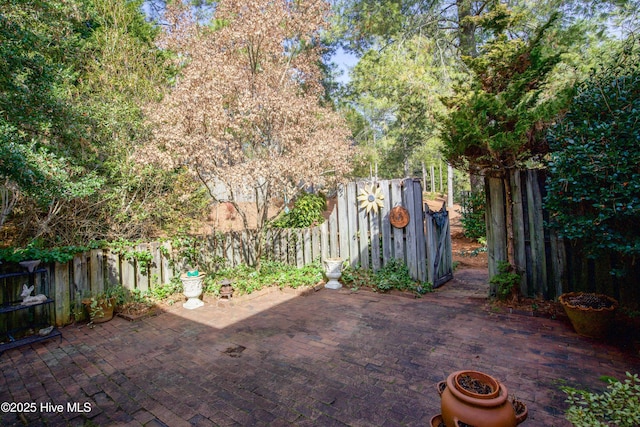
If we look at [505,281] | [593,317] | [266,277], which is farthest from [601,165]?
[266,277]

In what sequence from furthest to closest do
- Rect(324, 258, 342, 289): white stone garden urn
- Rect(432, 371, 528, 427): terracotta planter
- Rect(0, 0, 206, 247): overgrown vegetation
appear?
Rect(324, 258, 342, 289): white stone garden urn
Rect(0, 0, 206, 247): overgrown vegetation
Rect(432, 371, 528, 427): terracotta planter

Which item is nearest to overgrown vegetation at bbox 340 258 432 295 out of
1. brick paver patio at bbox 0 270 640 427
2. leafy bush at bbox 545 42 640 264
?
brick paver patio at bbox 0 270 640 427

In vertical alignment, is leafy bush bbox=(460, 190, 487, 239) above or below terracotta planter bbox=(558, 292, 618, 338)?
above

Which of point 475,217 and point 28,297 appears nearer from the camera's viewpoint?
point 28,297

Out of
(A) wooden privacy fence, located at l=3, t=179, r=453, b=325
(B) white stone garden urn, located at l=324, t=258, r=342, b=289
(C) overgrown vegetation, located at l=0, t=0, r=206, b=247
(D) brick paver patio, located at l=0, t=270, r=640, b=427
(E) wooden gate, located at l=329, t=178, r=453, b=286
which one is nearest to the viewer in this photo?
(D) brick paver patio, located at l=0, t=270, r=640, b=427

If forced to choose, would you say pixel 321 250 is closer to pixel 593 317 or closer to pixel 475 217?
pixel 593 317

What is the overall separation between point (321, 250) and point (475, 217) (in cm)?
622

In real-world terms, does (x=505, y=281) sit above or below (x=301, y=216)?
below

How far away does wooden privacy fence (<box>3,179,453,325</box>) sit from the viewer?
473cm

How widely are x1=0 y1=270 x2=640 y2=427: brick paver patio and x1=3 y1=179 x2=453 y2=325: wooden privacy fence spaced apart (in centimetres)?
76

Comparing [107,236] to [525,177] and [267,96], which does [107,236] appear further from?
[525,177]

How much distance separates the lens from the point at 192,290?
5.24 m

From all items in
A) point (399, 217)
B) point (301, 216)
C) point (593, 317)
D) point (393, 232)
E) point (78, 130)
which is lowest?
point (593, 317)

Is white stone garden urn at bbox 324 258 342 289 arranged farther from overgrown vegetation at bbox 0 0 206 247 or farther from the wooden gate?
overgrown vegetation at bbox 0 0 206 247
